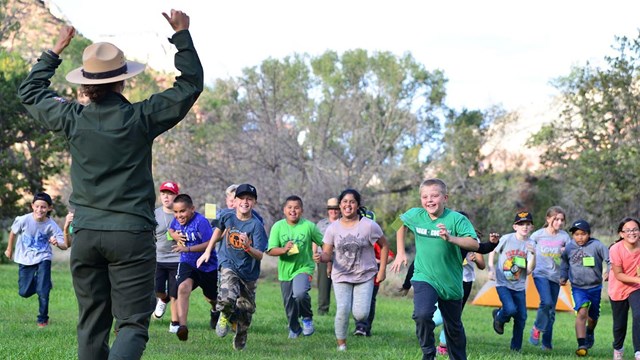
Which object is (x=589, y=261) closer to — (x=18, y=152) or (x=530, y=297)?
(x=530, y=297)

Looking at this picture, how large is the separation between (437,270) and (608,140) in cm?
2357

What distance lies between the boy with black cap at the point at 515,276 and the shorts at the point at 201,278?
12.8ft

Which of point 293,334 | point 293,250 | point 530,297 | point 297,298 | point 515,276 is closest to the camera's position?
point 293,250

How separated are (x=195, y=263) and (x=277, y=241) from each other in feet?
3.74

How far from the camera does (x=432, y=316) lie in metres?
9.34

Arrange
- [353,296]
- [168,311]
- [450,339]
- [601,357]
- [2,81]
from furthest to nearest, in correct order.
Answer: [2,81], [168,311], [601,357], [353,296], [450,339]

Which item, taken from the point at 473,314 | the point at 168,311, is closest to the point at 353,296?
the point at 168,311

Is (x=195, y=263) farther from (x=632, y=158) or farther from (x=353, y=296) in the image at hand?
(x=632, y=158)

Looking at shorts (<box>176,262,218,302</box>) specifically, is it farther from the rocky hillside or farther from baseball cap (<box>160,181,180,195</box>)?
the rocky hillside

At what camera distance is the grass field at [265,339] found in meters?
10.5

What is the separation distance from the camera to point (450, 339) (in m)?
9.32

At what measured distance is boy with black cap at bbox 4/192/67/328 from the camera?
13.6 m

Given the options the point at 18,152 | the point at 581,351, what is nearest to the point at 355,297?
the point at 581,351

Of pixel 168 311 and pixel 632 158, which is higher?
pixel 632 158
